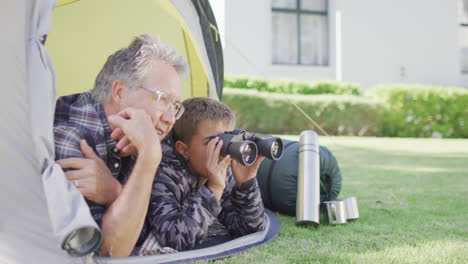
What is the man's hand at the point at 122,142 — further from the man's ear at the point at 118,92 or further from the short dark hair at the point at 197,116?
the short dark hair at the point at 197,116

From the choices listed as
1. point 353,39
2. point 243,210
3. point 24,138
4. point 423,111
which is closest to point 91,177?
point 24,138

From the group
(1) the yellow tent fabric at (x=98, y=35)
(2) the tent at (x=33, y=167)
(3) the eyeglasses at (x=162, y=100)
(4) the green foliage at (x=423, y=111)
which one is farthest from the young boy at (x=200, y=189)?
(4) the green foliage at (x=423, y=111)

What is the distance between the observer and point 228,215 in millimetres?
2373

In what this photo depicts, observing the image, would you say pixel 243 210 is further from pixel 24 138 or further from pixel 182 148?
pixel 24 138

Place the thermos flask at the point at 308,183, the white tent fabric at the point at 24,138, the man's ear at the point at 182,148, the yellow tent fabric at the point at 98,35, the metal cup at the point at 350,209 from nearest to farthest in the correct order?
the white tent fabric at the point at 24,138
the man's ear at the point at 182,148
the thermos flask at the point at 308,183
the metal cup at the point at 350,209
the yellow tent fabric at the point at 98,35

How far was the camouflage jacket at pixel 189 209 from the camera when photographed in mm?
1854

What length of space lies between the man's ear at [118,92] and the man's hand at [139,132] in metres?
0.19

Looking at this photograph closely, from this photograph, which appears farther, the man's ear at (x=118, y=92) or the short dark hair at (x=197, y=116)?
the short dark hair at (x=197, y=116)

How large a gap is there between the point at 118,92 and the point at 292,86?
9.31 m

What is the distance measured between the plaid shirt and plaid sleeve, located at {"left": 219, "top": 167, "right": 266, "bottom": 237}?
24.6 inches

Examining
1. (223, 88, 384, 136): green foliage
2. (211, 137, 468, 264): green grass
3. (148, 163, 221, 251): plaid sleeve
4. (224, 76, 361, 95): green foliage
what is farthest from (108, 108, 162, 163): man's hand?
(224, 76, 361, 95): green foliage

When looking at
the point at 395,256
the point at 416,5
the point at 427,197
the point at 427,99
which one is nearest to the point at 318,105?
the point at 427,99

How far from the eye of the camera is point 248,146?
1.99 m

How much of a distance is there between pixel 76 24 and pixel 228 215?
70.5 inches
